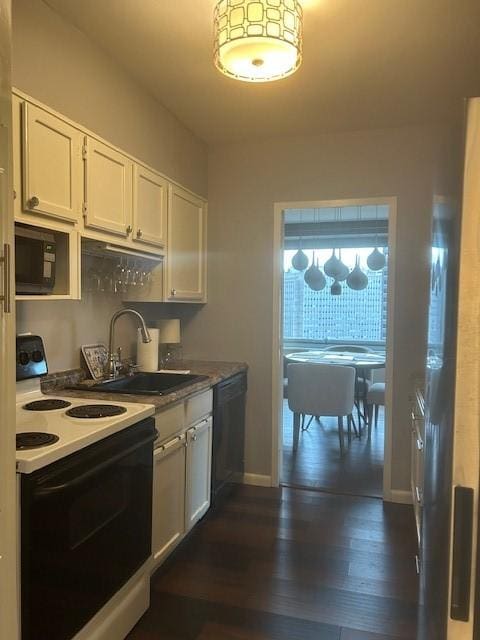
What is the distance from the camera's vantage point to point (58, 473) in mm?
1489

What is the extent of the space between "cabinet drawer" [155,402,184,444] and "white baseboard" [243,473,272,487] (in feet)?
4.51

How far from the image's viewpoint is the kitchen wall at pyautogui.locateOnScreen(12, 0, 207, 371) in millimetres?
1902

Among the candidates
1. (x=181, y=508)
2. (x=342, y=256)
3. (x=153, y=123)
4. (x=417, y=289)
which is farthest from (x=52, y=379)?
(x=342, y=256)

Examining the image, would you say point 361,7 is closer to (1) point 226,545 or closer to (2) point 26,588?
(2) point 26,588

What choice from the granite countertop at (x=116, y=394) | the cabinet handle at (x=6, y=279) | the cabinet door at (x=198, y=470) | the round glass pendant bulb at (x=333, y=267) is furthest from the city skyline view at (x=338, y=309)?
the cabinet handle at (x=6, y=279)

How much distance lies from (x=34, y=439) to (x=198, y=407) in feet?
4.17

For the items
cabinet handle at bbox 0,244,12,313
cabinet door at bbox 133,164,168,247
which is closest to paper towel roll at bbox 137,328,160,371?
cabinet door at bbox 133,164,168,247

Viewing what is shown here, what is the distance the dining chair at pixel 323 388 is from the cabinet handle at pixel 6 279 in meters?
3.39

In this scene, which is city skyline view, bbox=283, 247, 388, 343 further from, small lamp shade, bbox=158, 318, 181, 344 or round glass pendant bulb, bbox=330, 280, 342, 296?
small lamp shade, bbox=158, 318, 181, 344

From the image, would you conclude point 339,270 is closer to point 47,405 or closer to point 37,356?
point 37,356

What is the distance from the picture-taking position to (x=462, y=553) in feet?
2.71

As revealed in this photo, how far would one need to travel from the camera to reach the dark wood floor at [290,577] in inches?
80.6

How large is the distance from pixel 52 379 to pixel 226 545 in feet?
4.36

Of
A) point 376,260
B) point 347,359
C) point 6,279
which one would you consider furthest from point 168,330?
point 376,260
